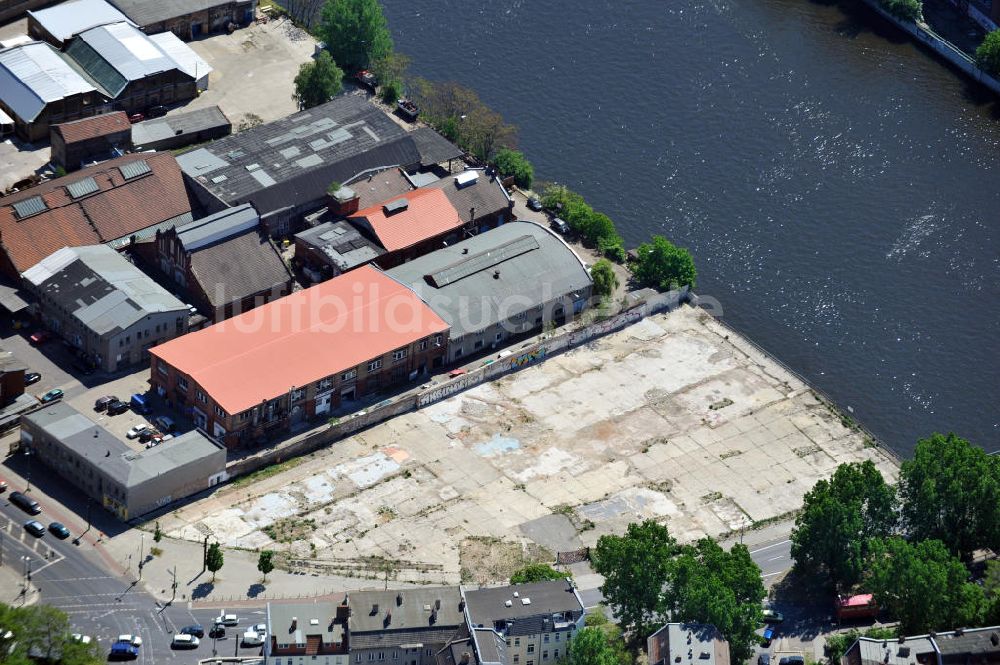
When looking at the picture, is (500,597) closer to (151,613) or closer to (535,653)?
(535,653)

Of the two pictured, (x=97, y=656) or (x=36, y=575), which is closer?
(x=97, y=656)

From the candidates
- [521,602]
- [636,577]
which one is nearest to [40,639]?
[521,602]

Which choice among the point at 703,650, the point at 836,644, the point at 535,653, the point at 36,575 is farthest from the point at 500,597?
the point at 36,575


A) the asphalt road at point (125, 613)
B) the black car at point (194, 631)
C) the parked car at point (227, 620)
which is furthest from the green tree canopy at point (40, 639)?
the parked car at point (227, 620)

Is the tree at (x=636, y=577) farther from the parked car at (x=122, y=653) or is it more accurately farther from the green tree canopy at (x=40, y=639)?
the green tree canopy at (x=40, y=639)

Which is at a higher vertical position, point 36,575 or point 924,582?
point 924,582

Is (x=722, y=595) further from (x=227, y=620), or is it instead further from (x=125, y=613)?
(x=125, y=613)
